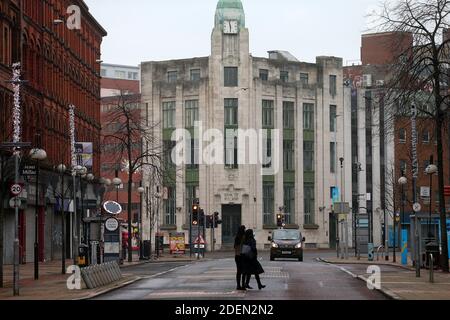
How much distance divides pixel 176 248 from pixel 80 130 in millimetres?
10992

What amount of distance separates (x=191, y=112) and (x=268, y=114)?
792 cm

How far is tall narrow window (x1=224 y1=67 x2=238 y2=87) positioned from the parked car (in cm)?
4534

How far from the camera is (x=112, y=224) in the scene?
46281 millimetres

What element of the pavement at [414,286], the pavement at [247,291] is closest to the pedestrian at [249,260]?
the pavement at [247,291]

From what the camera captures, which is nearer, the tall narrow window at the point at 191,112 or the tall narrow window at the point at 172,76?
the tall narrow window at the point at 191,112

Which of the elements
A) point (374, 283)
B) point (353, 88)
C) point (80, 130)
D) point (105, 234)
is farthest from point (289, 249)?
point (353, 88)

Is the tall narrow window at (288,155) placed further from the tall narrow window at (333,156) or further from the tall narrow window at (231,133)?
the tall narrow window at (333,156)

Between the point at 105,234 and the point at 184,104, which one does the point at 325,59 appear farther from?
the point at 105,234

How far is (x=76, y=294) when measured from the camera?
27562 mm

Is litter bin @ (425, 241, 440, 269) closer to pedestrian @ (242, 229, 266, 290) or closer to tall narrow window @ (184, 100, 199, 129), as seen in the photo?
pedestrian @ (242, 229, 266, 290)

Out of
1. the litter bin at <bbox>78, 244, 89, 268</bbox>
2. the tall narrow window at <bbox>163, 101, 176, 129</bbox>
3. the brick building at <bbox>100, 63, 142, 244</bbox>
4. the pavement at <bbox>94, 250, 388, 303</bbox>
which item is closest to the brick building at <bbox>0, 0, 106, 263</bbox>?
the litter bin at <bbox>78, 244, 89, 268</bbox>

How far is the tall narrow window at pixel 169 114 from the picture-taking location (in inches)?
4034

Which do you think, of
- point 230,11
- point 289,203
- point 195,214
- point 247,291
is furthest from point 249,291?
point 230,11

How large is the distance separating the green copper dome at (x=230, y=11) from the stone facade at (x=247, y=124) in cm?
10
